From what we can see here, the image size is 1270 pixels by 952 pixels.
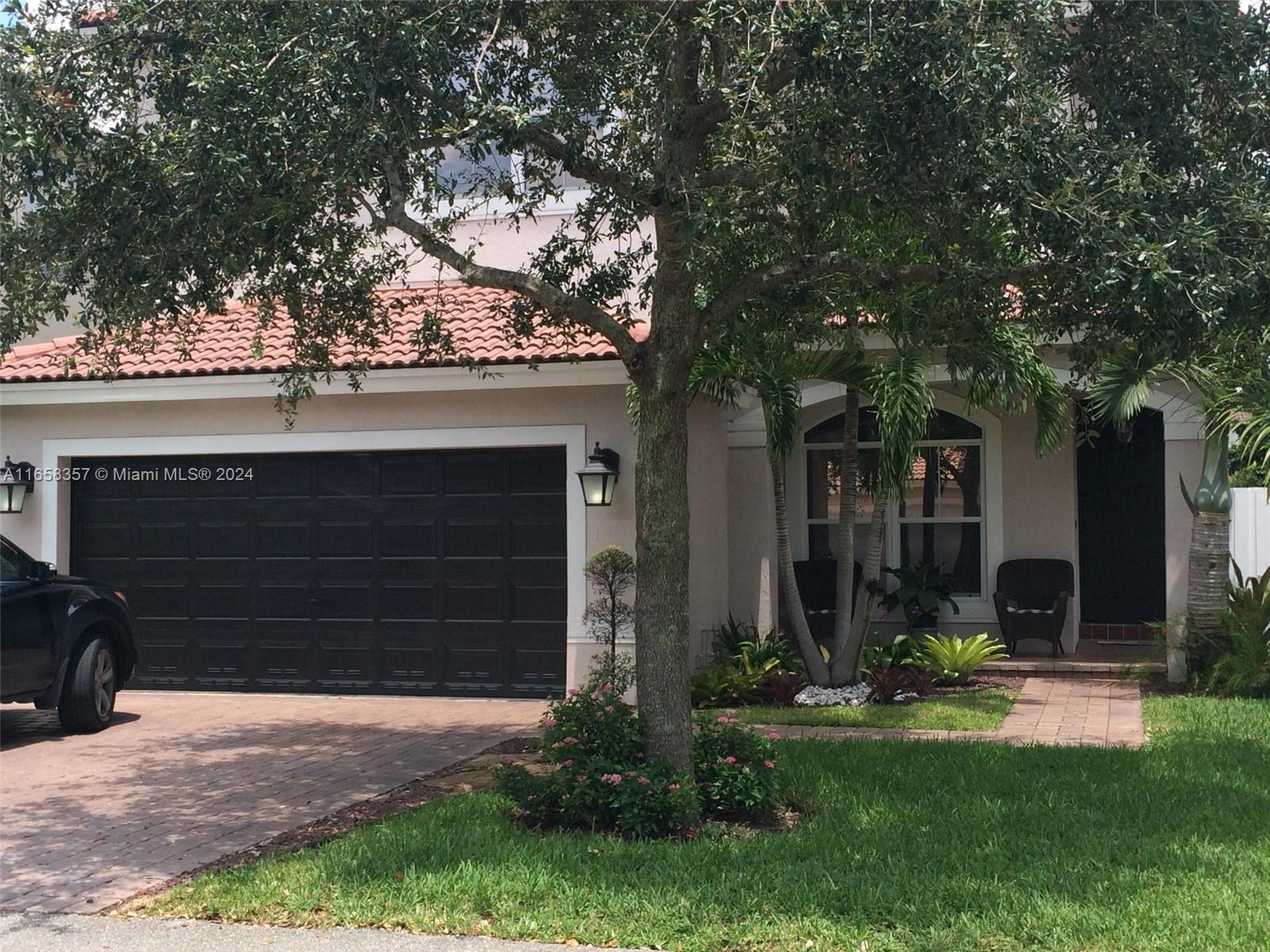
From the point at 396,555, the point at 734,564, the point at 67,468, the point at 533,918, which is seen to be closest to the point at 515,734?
the point at 396,555

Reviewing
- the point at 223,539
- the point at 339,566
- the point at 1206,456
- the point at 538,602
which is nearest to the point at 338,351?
the point at 339,566

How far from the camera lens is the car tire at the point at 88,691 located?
10289 millimetres

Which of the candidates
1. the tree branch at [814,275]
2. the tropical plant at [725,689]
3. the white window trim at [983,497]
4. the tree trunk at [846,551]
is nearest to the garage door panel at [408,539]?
the tropical plant at [725,689]

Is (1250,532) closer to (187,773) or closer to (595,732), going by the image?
(595,732)

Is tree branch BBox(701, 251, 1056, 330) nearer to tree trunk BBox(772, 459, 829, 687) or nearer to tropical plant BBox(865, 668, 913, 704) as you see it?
tree trunk BBox(772, 459, 829, 687)

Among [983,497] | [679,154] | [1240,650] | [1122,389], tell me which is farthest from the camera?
[983,497]

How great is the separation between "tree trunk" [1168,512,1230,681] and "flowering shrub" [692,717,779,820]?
18.4 ft

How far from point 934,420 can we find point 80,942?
1085 centimetres

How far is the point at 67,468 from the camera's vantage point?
42.8 feet

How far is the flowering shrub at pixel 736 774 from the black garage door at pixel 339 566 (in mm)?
4529

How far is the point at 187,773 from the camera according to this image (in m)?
8.88

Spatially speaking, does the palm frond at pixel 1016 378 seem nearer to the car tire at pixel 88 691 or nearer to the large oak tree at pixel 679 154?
the large oak tree at pixel 679 154

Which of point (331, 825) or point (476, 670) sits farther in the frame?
point (476, 670)

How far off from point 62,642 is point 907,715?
6.90 metres
